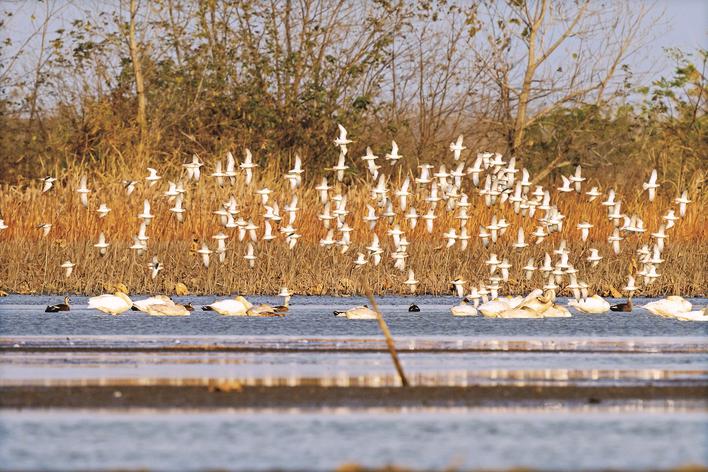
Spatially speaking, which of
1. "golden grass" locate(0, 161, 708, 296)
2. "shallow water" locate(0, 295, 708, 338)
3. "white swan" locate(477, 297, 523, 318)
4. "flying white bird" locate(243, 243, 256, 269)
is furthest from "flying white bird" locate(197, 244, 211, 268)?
"white swan" locate(477, 297, 523, 318)

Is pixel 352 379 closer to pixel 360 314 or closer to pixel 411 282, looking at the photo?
pixel 360 314

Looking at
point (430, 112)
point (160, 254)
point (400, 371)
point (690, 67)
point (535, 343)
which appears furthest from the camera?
point (690, 67)

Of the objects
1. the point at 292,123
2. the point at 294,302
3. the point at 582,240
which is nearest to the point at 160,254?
the point at 294,302

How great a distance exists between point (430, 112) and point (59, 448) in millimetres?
31021

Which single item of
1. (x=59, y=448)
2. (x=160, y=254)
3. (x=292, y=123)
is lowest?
(x=59, y=448)

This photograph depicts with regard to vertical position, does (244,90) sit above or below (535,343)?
above

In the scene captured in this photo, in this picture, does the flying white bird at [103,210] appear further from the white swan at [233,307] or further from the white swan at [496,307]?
the white swan at [496,307]

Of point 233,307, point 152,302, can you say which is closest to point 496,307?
point 233,307

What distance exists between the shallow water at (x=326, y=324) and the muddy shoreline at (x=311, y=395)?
5.49 m

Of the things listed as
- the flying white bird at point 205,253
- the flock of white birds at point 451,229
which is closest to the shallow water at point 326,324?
the flock of white birds at point 451,229

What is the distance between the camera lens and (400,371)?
10867 millimetres

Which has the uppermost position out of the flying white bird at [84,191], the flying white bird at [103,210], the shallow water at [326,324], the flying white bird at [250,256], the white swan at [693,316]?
the flying white bird at [84,191]

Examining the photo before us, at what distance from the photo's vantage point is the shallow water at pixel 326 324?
16844 millimetres

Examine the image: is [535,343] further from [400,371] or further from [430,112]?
[430,112]
